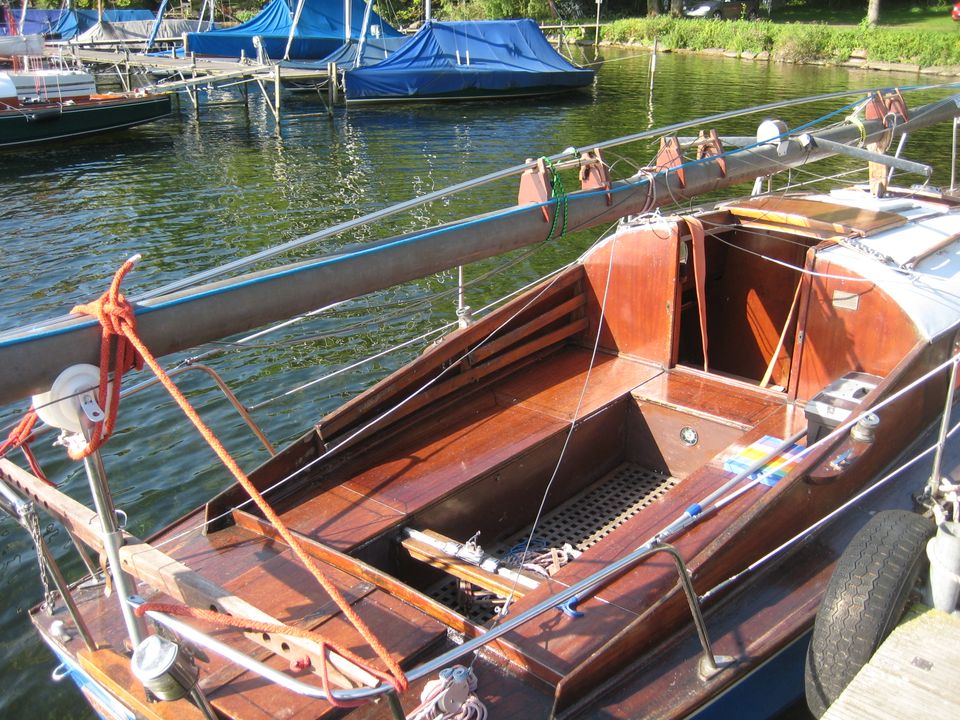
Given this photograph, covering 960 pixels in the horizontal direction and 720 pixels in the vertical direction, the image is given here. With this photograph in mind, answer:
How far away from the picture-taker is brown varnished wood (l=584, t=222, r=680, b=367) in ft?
21.8

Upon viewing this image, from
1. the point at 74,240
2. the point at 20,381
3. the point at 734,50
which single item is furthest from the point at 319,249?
the point at 734,50

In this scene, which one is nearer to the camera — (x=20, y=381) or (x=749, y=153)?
(x=20, y=381)

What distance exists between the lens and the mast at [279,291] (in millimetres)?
2924

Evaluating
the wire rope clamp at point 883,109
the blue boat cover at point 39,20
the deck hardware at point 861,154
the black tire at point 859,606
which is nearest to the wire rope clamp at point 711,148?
the deck hardware at point 861,154

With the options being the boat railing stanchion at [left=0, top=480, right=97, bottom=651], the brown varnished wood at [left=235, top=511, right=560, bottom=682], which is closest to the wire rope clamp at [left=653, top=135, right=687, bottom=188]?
the brown varnished wood at [left=235, top=511, right=560, bottom=682]

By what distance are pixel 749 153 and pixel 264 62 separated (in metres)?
27.4

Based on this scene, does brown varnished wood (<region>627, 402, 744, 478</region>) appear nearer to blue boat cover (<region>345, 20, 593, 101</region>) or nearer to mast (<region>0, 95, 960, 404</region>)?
mast (<region>0, 95, 960, 404</region>)

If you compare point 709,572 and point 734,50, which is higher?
point 734,50

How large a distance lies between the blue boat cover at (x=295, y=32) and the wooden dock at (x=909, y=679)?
35.3m

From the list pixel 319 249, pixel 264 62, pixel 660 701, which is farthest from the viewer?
pixel 264 62

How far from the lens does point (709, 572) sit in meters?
4.34

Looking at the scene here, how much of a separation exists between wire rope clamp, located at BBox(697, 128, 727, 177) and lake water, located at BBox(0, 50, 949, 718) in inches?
39.0

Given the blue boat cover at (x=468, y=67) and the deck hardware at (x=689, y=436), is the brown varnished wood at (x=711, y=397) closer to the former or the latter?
the deck hardware at (x=689, y=436)

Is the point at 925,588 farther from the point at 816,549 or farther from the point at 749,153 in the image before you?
the point at 749,153
